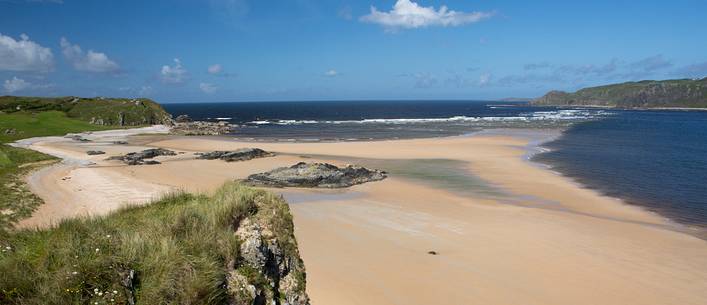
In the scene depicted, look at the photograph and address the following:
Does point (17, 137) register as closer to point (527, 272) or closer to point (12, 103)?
point (12, 103)

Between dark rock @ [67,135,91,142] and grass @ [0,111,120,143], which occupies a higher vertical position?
grass @ [0,111,120,143]

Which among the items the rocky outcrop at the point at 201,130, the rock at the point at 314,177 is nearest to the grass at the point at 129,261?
the rock at the point at 314,177

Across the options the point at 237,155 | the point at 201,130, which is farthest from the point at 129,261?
the point at 201,130

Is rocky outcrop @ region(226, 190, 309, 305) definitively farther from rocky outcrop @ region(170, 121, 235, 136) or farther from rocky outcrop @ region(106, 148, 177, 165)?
rocky outcrop @ region(170, 121, 235, 136)

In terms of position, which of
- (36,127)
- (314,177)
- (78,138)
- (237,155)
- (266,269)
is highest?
(266,269)

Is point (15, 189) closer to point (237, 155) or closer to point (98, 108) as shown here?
point (237, 155)

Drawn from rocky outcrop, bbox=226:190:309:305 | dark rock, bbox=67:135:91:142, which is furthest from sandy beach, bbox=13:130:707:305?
dark rock, bbox=67:135:91:142

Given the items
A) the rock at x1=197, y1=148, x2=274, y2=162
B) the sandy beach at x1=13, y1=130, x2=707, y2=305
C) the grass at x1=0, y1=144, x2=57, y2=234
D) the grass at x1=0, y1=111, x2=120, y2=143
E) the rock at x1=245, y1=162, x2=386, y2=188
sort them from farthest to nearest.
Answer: the grass at x1=0, y1=111, x2=120, y2=143 → the rock at x1=197, y1=148, x2=274, y2=162 → the rock at x1=245, y1=162, x2=386, y2=188 → the grass at x1=0, y1=144, x2=57, y2=234 → the sandy beach at x1=13, y1=130, x2=707, y2=305

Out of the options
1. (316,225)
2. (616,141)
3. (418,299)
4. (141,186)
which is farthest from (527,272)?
(616,141)
